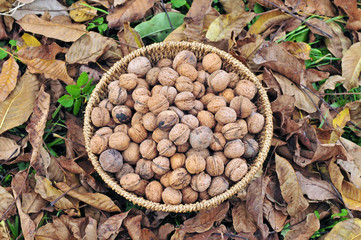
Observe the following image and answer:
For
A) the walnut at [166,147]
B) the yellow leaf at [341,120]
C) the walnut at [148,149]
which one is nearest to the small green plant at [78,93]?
the walnut at [148,149]

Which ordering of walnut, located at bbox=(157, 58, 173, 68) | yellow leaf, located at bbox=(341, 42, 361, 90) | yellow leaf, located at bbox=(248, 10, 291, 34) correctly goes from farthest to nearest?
1. yellow leaf, located at bbox=(248, 10, 291, 34)
2. yellow leaf, located at bbox=(341, 42, 361, 90)
3. walnut, located at bbox=(157, 58, 173, 68)

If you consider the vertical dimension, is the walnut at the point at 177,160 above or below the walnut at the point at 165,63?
below

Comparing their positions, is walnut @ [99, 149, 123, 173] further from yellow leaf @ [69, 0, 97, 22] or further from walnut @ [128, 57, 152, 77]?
yellow leaf @ [69, 0, 97, 22]

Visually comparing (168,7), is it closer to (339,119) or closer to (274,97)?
(274,97)

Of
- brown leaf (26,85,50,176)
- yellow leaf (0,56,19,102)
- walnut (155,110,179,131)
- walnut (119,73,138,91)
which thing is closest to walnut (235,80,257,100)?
walnut (155,110,179,131)

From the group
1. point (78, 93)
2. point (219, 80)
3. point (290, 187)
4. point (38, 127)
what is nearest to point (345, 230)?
point (290, 187)

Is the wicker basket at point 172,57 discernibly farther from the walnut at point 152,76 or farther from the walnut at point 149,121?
the walnut at point 149,121
